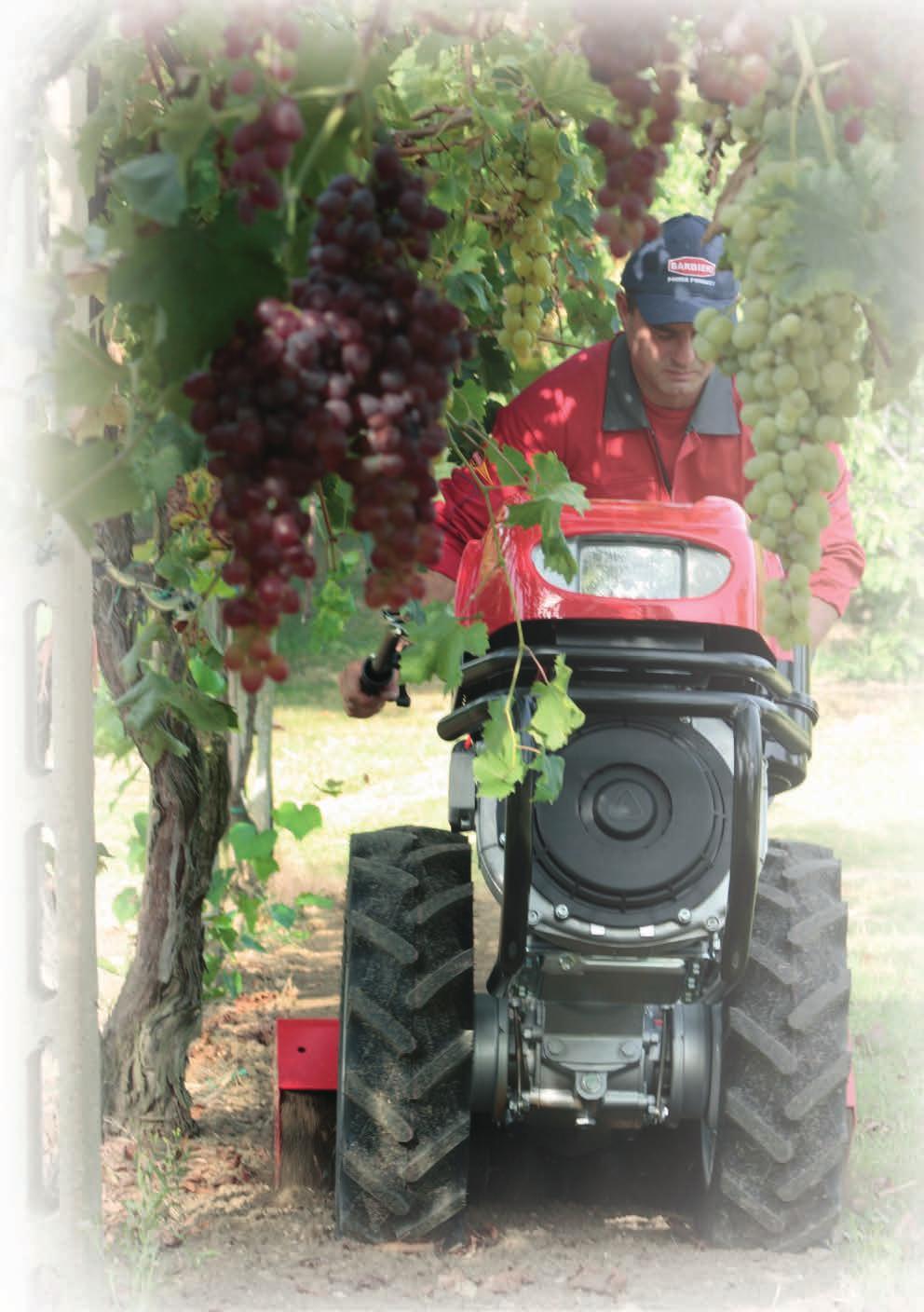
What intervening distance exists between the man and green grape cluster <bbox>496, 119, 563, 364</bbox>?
40cm

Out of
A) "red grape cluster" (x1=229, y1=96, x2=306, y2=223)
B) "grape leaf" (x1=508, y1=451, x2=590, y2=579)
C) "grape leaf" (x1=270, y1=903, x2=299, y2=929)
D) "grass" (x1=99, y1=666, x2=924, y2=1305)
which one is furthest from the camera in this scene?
"grape leaf" (x1=270, y1=903, x2=299, y2=929)

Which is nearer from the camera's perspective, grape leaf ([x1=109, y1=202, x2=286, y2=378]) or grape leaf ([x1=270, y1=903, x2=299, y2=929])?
grape leaf ([x1=109, y1=202, x2=286, y2=378])

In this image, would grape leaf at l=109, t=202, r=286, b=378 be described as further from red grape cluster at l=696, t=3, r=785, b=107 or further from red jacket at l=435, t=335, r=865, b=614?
red jacket at l=435, t=335, r=865, b=614

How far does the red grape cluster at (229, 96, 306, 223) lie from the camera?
1505 millimetres

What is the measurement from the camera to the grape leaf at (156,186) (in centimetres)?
157

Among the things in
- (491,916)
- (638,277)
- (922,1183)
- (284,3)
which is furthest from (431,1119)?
(491,916)

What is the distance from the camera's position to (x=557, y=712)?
9.80ft

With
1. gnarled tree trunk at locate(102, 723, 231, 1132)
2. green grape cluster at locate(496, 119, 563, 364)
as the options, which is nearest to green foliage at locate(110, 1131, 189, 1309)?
gnarled tree trunk at locate(102, 723, 231, 1132)

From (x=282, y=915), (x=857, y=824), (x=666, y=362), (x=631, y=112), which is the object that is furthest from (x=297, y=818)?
(x=857, y=824)

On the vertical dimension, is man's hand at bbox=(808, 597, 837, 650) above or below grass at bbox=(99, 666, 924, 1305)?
above

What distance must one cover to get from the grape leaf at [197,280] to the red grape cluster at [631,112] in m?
0.36

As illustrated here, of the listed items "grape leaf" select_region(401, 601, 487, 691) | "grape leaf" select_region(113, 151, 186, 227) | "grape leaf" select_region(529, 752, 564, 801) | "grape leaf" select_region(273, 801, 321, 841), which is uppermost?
"grape leaf" select_region(113, 151, 186, 227)

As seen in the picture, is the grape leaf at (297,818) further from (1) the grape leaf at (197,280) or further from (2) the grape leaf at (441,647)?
(1) the grape leaf at (197,280)

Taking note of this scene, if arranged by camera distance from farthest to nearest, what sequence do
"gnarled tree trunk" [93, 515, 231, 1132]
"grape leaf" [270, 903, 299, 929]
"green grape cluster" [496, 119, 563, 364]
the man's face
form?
"grape leaf" [270, 903, 299, 929]
"gnarled tree trunk" [93, 515, 231, 1132]
the man's face
"green grape cluster" [496, 119, 563, 364]
